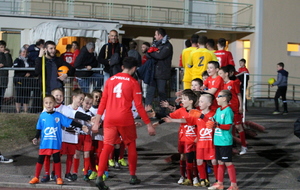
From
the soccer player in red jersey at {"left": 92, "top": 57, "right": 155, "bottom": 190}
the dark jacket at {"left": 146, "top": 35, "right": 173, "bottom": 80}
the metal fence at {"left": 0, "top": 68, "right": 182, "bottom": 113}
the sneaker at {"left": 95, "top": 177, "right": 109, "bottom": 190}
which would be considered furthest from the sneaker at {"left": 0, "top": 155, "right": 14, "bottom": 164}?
the dark jacket at {"left": 146, "top": 35, "right": 173, "bottom": 80}

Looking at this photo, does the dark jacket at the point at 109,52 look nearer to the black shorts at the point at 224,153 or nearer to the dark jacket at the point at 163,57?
the dark jacket at the point at 163,57

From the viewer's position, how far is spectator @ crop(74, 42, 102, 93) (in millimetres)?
14434

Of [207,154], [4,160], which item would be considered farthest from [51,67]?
[207,154]

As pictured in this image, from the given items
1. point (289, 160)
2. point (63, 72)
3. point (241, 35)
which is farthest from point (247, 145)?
point (241, 35)

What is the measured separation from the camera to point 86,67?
48.5ft

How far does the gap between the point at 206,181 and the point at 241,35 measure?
21793 millimetres

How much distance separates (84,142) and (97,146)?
433mm

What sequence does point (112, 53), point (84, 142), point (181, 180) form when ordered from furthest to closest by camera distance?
point (112, 53)
point (84, 142)
point (181, 180)

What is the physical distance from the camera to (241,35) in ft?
98.7

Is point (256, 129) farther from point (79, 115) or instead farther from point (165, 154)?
point (79, 115)

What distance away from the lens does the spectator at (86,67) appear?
1443cm

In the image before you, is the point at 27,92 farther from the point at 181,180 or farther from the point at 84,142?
the point at 181,180

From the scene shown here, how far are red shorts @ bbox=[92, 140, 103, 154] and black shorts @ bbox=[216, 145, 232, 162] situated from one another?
2.22 metres

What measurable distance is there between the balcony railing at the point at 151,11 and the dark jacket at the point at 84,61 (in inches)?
412
